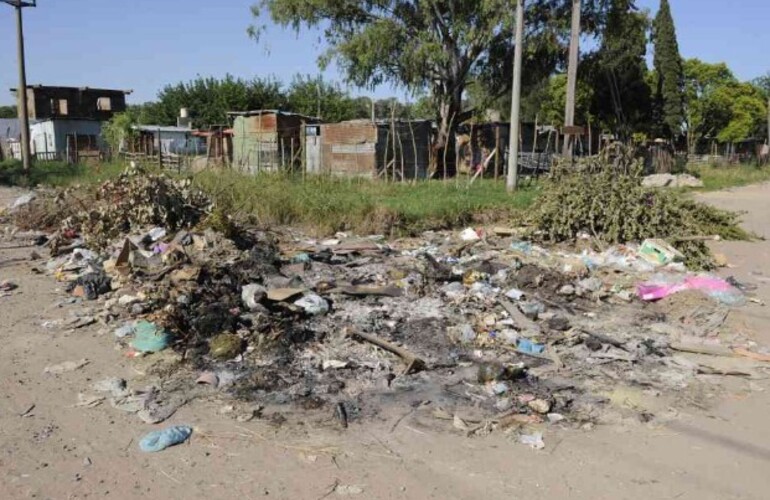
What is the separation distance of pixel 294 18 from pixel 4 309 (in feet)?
63.7

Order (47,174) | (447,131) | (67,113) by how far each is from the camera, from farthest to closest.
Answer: (67,113) → (447,131) → (47,174)

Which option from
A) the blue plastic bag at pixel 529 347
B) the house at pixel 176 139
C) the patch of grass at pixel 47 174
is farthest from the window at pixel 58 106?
the blue plastic bag at pixel 529 347

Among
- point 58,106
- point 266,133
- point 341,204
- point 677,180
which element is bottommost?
point 341,204

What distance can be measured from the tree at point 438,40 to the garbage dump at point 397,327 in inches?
573

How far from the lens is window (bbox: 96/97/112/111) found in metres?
52.0

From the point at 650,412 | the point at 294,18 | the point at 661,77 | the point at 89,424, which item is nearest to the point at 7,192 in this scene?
the point at 294,18

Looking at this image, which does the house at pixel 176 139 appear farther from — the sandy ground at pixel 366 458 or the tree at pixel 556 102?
the sandy ground at pixel 366 458

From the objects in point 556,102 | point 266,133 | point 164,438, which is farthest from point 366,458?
point 556,102

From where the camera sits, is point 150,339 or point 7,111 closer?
point 150,339

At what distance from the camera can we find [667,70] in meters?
34.8

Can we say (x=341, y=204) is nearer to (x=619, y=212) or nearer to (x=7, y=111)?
(x=619, y=212)

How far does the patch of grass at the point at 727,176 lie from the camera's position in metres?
23.3

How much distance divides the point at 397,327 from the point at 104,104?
174 ft

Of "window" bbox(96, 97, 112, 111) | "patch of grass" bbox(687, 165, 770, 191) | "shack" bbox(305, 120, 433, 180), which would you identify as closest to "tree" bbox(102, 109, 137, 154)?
"window" bbox(96, 97, 112, 111)
